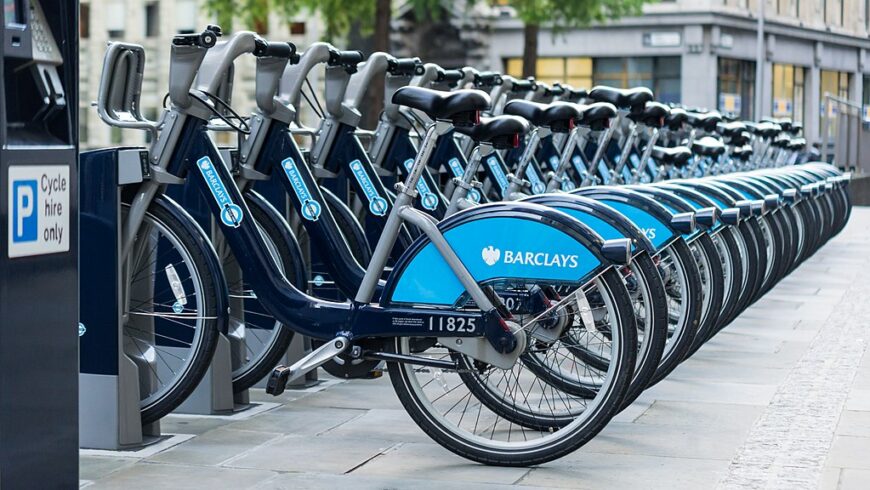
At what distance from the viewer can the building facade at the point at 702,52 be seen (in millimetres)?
37188

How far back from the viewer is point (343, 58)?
638 centimetres

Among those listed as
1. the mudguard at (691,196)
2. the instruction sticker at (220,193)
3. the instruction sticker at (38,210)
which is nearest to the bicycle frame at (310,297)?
the instruction sticker at (220,193)

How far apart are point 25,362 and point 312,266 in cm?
338

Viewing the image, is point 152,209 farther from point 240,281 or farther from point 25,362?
point 25,362

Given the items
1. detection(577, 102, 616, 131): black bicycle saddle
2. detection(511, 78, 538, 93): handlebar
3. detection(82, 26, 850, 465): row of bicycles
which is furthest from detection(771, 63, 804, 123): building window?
detection(82, 26, 850, 465): row of bicycles

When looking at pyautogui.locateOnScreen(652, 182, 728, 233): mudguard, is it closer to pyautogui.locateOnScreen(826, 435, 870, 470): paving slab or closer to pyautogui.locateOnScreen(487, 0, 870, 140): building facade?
pyautogui.locateOnScreen(826, 435, 870, 470): paving slab

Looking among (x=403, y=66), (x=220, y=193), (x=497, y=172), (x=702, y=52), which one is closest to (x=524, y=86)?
(x=497, y=172)

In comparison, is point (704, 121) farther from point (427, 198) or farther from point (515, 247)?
point (515, 247)

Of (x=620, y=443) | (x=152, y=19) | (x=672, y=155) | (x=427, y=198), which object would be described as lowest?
(x=620, y=443)

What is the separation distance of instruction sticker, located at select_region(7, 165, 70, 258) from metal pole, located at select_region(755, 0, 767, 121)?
34.9 meters

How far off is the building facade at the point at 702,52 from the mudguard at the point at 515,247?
30925 mm

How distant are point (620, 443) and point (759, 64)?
3349cm

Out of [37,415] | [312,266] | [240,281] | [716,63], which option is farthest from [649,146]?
[716,63]

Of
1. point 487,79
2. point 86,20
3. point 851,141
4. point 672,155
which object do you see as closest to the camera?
point 487,79
